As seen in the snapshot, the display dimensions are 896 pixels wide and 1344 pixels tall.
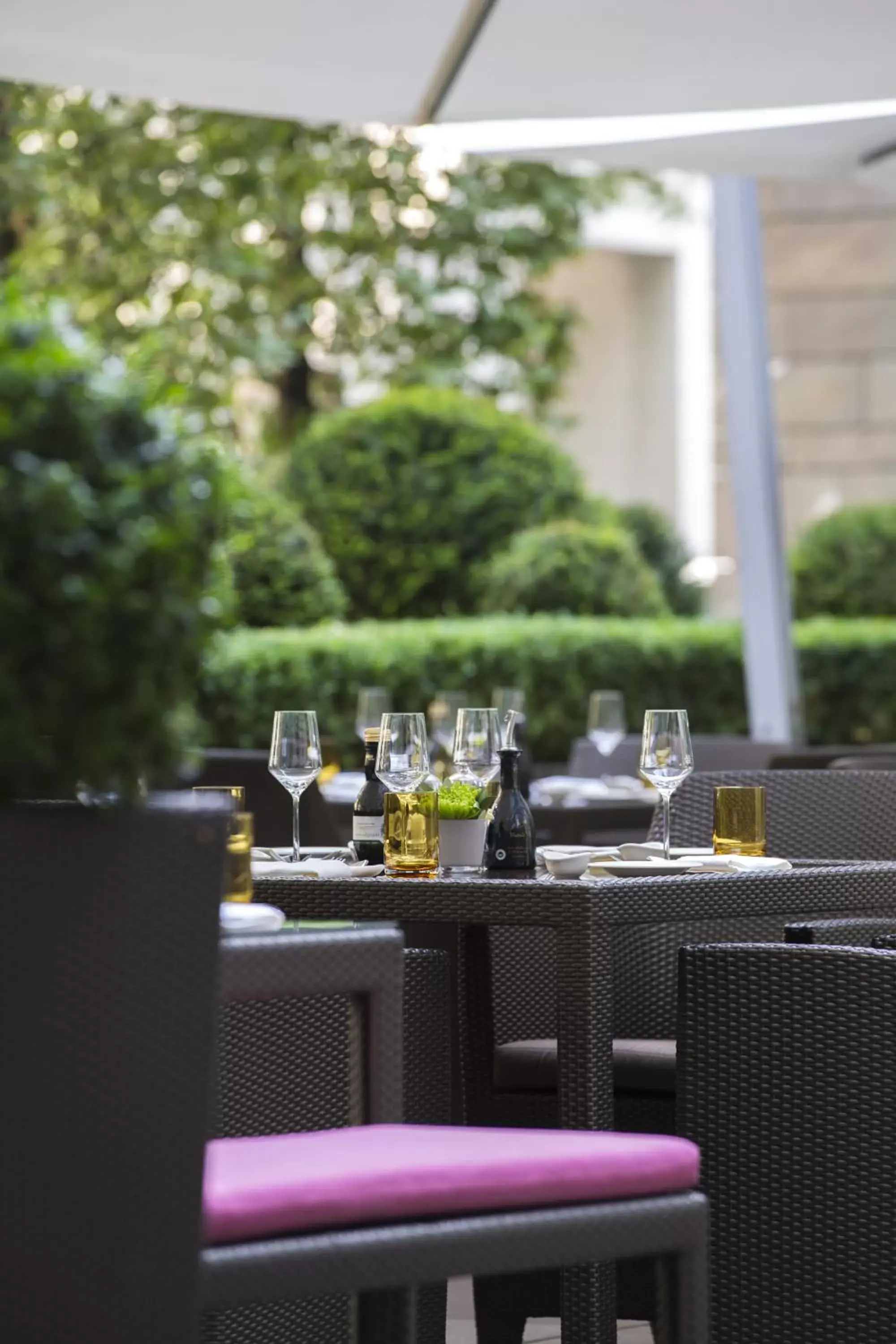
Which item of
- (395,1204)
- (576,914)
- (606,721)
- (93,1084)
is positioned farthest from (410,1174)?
(606,721)

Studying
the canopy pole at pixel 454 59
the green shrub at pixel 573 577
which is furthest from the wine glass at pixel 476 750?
the green shrub at pixel 573 577

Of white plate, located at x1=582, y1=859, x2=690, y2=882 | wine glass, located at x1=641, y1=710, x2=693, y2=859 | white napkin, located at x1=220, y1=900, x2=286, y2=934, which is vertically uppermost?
wine glass, located at x1=641, y1=710, x2=693, y2=859

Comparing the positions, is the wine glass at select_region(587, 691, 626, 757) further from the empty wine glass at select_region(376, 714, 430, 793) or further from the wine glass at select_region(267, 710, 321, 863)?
the empty wine glass at select_region(376, 714, 430, 793)

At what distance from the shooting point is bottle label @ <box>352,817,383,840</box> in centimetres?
266

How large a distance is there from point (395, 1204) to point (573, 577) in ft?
25.9

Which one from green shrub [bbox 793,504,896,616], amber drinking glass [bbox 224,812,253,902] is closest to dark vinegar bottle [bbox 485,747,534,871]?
amber drinking glass [bbox 224,812,253,902]

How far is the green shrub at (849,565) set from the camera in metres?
9.59

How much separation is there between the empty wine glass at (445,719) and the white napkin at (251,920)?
258 centimetres

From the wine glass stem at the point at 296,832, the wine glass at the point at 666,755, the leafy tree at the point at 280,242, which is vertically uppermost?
the leafy tree at the point at 280,242

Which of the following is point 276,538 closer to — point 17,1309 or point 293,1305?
point 293,1305

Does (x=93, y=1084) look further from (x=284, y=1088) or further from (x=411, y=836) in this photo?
(x=411, y=836)

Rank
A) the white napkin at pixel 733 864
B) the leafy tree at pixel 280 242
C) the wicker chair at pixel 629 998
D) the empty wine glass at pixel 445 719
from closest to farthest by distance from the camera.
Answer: the wicker chair at pixel 629 998 → the white napkin at pixel 733 864 → the empty wine glass at pixel 445 719 → the leafy tree at pixel 280 242

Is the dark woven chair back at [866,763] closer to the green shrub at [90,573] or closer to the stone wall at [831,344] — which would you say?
the green shrub at [90,573]

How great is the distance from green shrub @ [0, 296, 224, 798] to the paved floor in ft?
5.85
